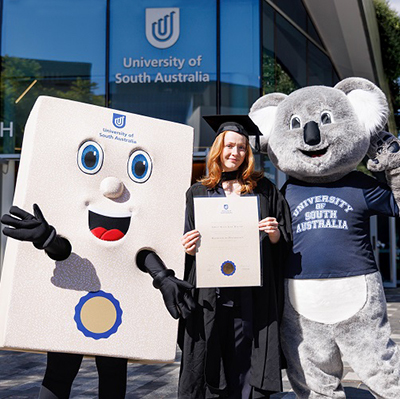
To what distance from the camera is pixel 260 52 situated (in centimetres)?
1008

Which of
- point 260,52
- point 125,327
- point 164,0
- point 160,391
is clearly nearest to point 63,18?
point 164,0

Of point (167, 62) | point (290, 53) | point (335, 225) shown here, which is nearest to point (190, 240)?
point (335, 225)

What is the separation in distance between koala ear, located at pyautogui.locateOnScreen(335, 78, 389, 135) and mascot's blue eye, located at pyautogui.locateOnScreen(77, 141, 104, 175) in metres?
1.55

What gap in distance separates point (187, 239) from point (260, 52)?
7695 millimetres

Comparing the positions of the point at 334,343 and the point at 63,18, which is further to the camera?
the point at 63,18

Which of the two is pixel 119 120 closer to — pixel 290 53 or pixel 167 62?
pixel 167 62

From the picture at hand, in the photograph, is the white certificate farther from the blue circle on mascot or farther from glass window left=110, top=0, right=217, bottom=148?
glass window left=110, top=0, right=217, bottom=148

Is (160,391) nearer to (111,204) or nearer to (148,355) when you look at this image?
(148,355)

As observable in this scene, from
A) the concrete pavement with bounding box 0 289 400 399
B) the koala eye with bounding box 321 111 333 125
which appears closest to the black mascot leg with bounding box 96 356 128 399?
the concrete pavement with bounding box 0 289 400 399

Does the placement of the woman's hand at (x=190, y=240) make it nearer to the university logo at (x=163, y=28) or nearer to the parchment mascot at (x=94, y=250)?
the parchment mascot at (x=94, y=250)

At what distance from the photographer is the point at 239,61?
1007 centimetres

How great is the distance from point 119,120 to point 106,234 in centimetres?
64

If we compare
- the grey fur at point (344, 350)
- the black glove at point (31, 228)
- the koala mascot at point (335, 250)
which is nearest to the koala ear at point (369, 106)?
the koala mascot at point (335, 250)

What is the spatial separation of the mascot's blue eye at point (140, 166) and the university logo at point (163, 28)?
24.2ft
